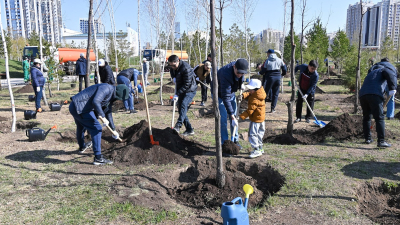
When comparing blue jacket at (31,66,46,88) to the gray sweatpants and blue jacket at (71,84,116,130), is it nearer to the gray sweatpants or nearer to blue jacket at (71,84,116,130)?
blue jacket at (71,84,116,130)

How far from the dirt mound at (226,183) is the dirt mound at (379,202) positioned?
96 cm

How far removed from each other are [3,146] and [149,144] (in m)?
3.02

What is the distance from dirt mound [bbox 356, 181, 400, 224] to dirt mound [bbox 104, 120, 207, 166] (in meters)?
2.58

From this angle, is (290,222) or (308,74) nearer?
(290,222)

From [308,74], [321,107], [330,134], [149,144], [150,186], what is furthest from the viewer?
[321,107]

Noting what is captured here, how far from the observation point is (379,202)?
3.56m

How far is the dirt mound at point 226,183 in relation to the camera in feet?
12.1

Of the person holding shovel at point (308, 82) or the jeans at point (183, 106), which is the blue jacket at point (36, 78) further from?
the person holding shovel at point (308, 82)

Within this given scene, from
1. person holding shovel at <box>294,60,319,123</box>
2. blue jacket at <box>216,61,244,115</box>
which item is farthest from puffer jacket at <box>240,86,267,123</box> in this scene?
person holding shovel at <box>294,60,319,123</box>

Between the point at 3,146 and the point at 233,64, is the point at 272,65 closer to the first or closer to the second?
the point at 233,64

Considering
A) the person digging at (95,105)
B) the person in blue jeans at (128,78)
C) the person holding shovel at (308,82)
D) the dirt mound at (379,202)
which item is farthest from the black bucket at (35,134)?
the person holding shovel at (308,82)

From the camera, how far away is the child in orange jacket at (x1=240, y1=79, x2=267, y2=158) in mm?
4597

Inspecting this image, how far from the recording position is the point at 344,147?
539 cm

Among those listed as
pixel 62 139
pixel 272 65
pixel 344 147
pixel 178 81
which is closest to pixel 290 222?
pixel 344 147
